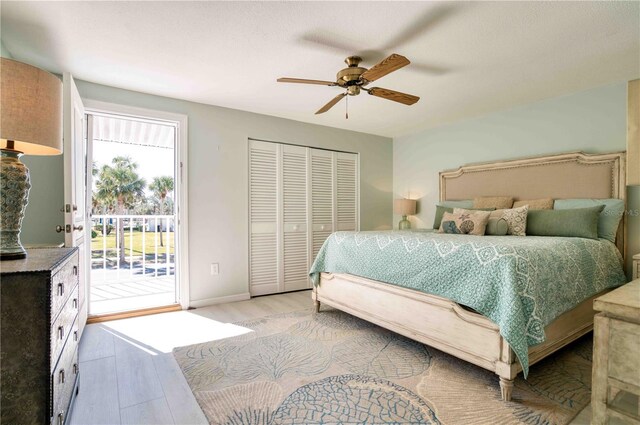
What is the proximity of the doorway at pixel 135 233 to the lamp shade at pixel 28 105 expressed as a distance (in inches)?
73.0

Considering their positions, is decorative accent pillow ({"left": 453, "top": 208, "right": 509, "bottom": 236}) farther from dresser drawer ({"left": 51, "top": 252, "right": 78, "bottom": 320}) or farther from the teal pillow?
dresser drawer ({"left": 51, "top": 252, "right": 78, "bottom": 320})

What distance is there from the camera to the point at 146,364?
2207 millimetres

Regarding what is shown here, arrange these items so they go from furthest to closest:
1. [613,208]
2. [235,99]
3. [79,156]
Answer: [235,99]
[613,208]
[79,156]

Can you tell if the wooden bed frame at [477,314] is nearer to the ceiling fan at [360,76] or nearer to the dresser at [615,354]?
the dresser at [615,354]

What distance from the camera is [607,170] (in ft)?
9.87

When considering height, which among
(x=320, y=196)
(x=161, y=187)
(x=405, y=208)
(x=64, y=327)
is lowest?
(x=64, y=327)

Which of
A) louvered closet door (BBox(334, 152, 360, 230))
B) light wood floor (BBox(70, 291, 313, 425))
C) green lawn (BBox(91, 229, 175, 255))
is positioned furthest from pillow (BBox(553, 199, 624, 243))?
green lawn (BBox(91, 229, 175, 255))

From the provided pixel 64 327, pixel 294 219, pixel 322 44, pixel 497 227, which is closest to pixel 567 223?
pixel 497 227

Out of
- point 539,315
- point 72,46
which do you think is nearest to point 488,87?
point 539,315

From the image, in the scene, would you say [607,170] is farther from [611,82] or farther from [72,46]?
[72,46]

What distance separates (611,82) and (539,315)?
2659 mm

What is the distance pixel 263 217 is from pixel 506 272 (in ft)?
9.39

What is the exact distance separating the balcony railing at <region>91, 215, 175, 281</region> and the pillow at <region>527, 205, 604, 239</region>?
14.6 ft

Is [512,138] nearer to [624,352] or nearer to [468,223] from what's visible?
[468,223]
